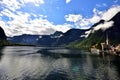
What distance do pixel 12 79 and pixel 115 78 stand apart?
43939 millimetres

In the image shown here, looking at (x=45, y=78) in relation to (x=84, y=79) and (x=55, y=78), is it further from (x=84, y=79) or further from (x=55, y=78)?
(x=84, y=79)

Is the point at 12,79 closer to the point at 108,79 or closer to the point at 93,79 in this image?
the point at 93,79

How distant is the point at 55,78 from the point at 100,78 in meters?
19.5

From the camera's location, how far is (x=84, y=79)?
89188 mm

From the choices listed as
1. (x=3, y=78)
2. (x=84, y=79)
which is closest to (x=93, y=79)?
(x=84, y=79)

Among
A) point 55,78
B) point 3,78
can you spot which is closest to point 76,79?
point 55,78

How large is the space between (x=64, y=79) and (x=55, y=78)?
4.39 m

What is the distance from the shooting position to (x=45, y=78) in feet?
300

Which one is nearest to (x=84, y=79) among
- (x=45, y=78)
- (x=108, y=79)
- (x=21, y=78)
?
(x=108, y=79)

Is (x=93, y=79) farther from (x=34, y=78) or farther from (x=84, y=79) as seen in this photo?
(x=34, y=78)

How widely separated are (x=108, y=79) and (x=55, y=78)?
22.6 metres

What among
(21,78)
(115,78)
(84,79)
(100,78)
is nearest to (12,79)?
(21,78)

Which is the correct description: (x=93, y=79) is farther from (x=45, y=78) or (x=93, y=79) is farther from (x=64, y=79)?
(x=45, y=78)

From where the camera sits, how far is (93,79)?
89.2 m
